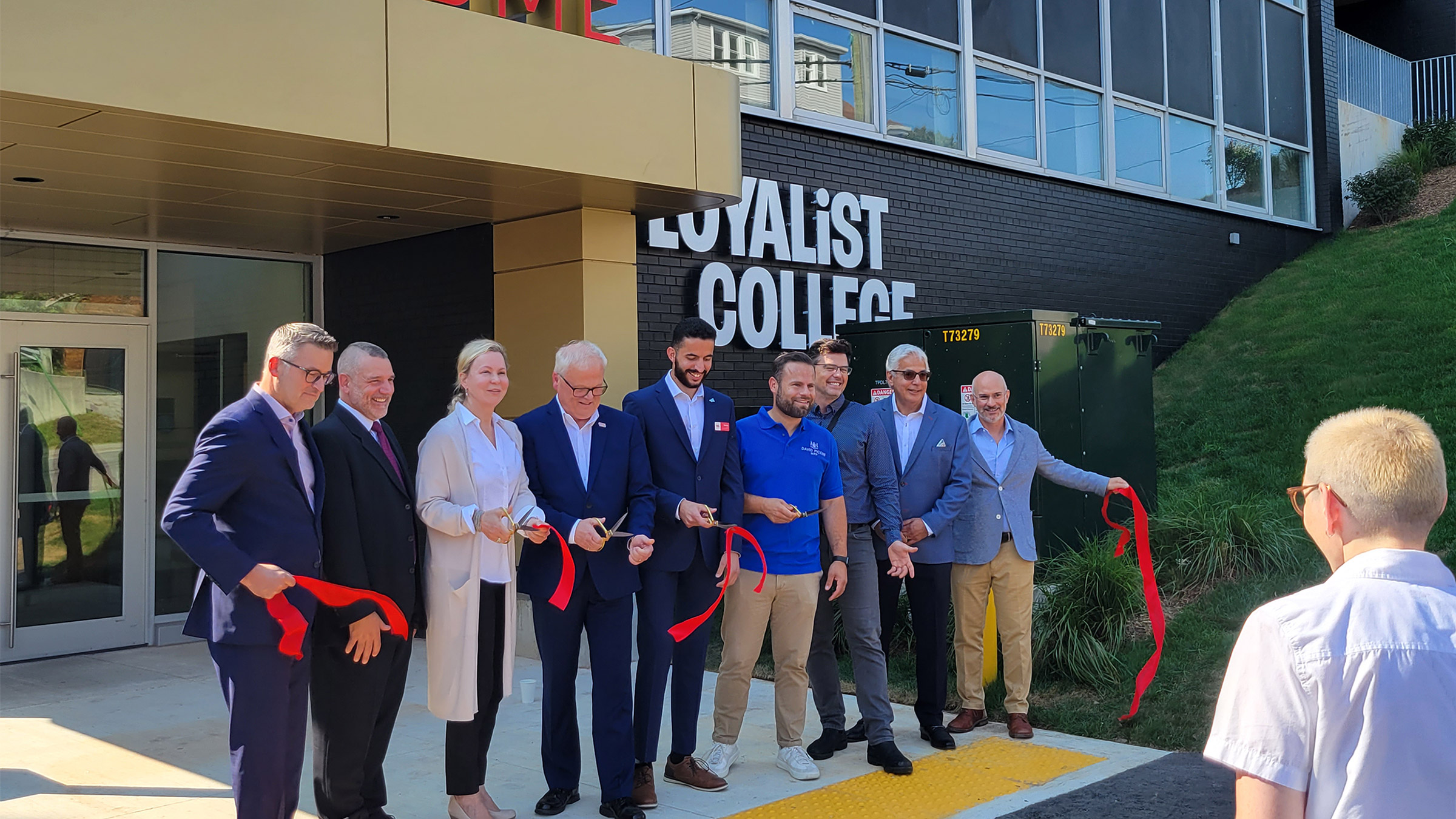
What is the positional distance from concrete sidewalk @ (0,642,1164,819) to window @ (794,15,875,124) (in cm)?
616

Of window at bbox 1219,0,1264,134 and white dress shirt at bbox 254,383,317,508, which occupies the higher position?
window at bbox 1219,0,1264,134

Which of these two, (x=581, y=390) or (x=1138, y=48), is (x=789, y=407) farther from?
(x=1138, y=48)

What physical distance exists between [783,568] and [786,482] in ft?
1.31

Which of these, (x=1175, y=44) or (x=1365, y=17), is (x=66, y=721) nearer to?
(x=1175, y=44)

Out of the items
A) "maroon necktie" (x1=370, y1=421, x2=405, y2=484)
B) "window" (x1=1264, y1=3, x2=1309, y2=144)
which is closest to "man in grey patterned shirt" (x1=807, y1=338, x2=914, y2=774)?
"maroon necktie" (x1=370, y1=421, x2=405, y2=484)

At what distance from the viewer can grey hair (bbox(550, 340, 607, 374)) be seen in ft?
16.5

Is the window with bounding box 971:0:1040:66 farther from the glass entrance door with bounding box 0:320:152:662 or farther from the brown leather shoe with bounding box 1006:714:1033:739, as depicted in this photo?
the glass entrance door with bounding box 0:320:152:662

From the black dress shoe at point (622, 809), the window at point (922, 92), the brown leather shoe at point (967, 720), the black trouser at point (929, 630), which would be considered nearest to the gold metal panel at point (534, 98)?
the black trouser at point (929, 630)

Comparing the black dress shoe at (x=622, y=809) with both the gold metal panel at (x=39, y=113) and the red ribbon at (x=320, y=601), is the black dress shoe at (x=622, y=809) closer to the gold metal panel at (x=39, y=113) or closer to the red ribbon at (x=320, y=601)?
the red ribbon at (x=320, y=601)

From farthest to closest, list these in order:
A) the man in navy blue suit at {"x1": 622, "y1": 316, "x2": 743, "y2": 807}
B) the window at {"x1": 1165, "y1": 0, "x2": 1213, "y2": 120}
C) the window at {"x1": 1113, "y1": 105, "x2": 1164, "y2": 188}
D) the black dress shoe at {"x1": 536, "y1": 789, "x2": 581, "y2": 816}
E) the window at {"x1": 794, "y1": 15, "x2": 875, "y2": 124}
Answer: the window at {"x1": 1165, "y1": 0, "x2": 1213, "y2": 120}, the window at {"x1": 1113, "y1": 105, "x2": 1164, "y2": 188}, the window at {"x1": 794, "y1": 15, "x2": 875, "y2": 124}, the man in navy blue suit at {"x1": 622, "y1": 316, "x2": 743, "y2": 807}, the black dress shoe at {"x1": 536, "y1": 789, "x2": 581, "y2": 816}

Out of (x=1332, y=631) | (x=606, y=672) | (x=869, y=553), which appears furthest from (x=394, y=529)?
(x=1332, y=631)

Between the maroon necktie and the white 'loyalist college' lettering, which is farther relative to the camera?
the white 'loyalist college' lettering

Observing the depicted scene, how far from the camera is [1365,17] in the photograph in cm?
2317

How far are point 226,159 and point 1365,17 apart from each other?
23522 mm
